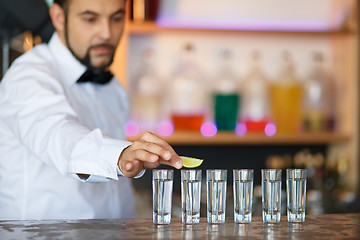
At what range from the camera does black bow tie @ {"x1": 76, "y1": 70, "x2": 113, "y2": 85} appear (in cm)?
202

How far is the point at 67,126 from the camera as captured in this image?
157 centimetres


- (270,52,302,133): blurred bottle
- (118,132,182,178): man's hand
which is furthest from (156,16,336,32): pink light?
(118,132,182,178): man's hand

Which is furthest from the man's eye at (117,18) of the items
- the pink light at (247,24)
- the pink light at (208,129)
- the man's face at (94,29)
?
the pink light at (208,129)

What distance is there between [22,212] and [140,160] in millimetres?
674

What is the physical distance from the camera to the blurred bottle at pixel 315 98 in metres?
3.19

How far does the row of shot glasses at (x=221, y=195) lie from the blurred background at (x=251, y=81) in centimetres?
155

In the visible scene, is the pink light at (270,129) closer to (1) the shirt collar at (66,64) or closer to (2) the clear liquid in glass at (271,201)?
(1) the shirt collar at (66,64)

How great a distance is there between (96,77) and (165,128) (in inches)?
40.9

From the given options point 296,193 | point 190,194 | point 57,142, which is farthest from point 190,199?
point 57,142

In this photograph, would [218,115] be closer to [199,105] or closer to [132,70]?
[199,105]

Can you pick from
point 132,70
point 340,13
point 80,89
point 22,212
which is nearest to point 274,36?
point 340,13

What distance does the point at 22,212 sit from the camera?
6.11ft

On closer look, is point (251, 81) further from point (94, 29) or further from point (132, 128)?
point (94, 29)

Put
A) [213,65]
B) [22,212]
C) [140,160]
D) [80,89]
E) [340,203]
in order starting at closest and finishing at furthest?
[140,160], [22,212], [80,89], [340,203], [213,65]
